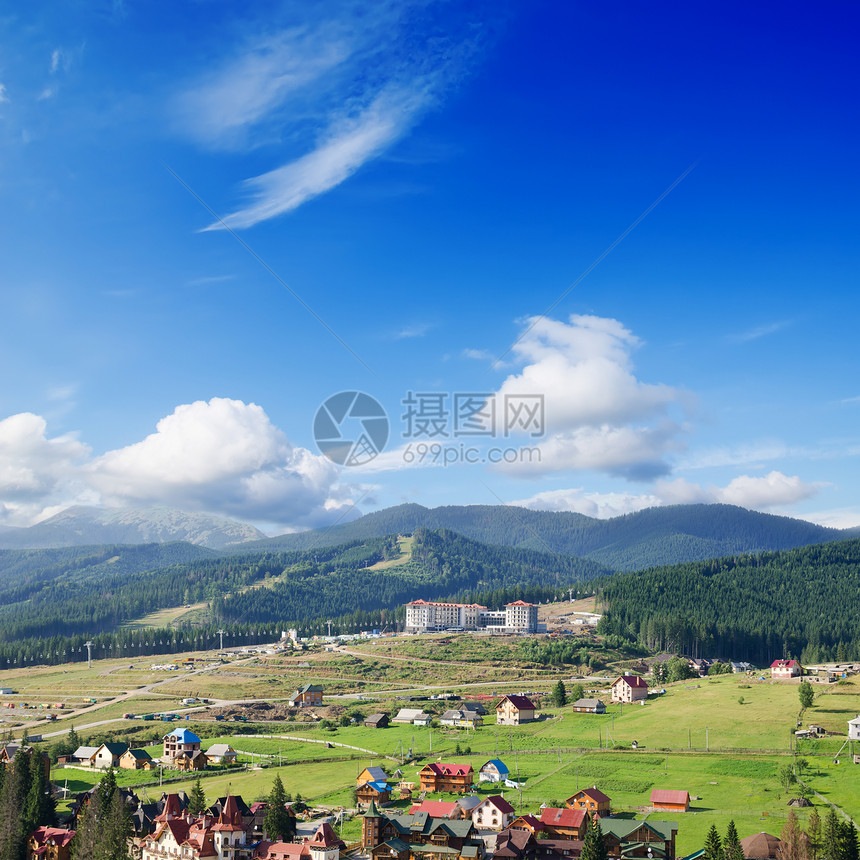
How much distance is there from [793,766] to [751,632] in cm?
11536

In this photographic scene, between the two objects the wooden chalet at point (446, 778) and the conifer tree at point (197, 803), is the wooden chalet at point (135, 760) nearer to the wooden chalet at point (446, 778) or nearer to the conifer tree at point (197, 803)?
the conifer tree at point (197, 803)

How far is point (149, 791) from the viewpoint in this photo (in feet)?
252

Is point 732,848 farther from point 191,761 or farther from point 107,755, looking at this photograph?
point 107,755

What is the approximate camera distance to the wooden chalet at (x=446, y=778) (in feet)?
238

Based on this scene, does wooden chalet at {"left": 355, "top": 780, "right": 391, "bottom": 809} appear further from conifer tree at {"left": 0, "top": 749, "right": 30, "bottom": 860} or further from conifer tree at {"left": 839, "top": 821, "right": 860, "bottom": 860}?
conifer tree at {"left": 839, "top": 821, "right": 860, "bottom": 860}

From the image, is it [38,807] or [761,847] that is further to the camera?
[38,807]

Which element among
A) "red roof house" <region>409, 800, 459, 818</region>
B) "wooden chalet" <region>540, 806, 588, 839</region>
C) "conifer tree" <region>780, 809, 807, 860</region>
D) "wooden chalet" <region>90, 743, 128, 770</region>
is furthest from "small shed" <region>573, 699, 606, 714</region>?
"conifer tree" <region>780, 809, 807, 860</region>

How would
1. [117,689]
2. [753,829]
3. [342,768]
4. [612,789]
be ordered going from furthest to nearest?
[117,689]
[342,768]
[612,789]
[753,829]

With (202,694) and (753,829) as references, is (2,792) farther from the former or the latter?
(202,694)

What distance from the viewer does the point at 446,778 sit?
240 ft

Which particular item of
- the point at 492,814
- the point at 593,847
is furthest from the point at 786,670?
the point at 593,847

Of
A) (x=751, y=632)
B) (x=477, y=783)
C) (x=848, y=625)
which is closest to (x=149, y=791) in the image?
(x=477, y=783)

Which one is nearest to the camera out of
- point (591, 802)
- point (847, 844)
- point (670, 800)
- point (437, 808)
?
A: point (847, 844)

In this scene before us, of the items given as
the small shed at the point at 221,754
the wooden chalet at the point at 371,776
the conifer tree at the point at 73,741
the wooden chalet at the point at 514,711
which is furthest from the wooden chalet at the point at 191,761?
the wooden chalet at the point at 514,711
